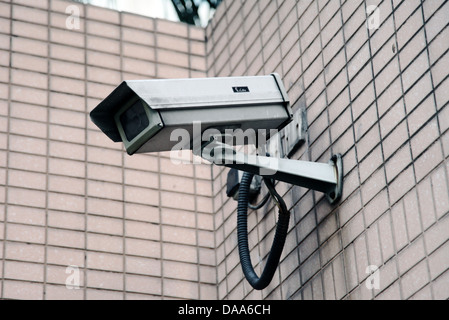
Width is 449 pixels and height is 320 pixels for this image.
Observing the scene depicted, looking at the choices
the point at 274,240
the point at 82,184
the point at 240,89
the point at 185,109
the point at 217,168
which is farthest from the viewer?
the point at 217,168

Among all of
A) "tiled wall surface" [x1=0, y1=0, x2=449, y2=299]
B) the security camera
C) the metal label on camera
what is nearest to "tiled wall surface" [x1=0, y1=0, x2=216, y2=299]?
"tiled wall surface" [x1=0, y1=0, x2=449, y2=299]

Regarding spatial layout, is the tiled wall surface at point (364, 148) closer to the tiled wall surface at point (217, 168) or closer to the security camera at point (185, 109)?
the tiled wall surface at point (217, 168)

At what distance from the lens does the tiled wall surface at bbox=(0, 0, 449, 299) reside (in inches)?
97.6

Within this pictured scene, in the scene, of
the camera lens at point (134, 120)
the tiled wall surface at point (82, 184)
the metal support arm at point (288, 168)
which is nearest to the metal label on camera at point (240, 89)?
the metal support arm at point (288, 168)

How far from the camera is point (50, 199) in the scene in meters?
3.47

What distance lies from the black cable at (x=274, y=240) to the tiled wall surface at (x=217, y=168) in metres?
0.12

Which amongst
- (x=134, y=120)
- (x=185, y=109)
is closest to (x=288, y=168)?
(x=185, y=109)

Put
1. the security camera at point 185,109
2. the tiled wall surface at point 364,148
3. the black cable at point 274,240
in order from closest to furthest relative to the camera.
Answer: the tiled wall surface at point 364,148, the security camera at point 185,109, the black cable at point 274,240

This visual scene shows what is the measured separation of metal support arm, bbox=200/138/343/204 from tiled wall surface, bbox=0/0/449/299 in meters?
0.06

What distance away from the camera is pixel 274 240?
2877 mm

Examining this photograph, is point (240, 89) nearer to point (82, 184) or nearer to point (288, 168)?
point (288, 168)

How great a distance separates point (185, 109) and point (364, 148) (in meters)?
0.54

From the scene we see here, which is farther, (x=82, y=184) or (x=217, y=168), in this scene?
(x=217, y=168)

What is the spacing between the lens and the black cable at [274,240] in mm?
2861
